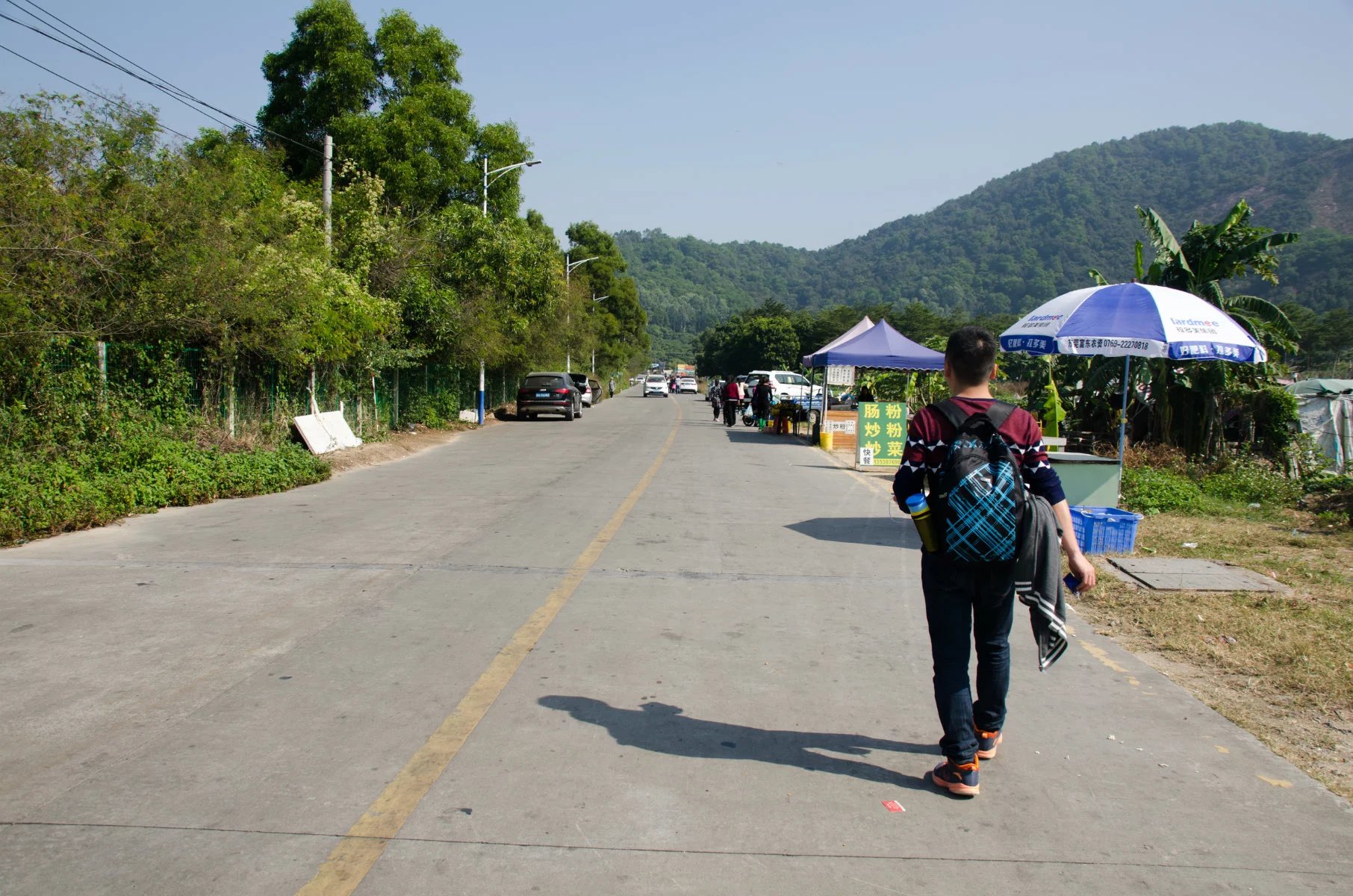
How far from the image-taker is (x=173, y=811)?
12.4 ft

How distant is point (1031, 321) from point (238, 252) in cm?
1070

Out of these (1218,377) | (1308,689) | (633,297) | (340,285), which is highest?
(633,297)

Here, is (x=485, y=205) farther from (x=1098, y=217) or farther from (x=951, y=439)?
(x=1098, y=217)

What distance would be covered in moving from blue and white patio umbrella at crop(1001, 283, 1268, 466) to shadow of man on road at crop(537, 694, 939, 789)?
7.76 metres

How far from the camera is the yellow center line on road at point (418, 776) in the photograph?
3.34 m

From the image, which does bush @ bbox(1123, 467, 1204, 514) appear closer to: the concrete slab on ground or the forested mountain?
the concrete slab on ground

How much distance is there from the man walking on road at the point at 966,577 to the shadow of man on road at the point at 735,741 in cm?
31

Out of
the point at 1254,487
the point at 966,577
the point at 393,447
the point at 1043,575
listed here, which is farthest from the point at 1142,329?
the point at 393,447

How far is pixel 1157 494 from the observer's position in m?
12.9

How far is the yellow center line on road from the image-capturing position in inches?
132

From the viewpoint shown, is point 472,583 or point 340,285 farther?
point 340,285

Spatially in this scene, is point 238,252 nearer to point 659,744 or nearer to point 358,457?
point 358,457

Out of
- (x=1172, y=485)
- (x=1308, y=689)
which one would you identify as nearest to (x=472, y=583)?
(x=1308, y=689)

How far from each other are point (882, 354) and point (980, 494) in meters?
18.5
